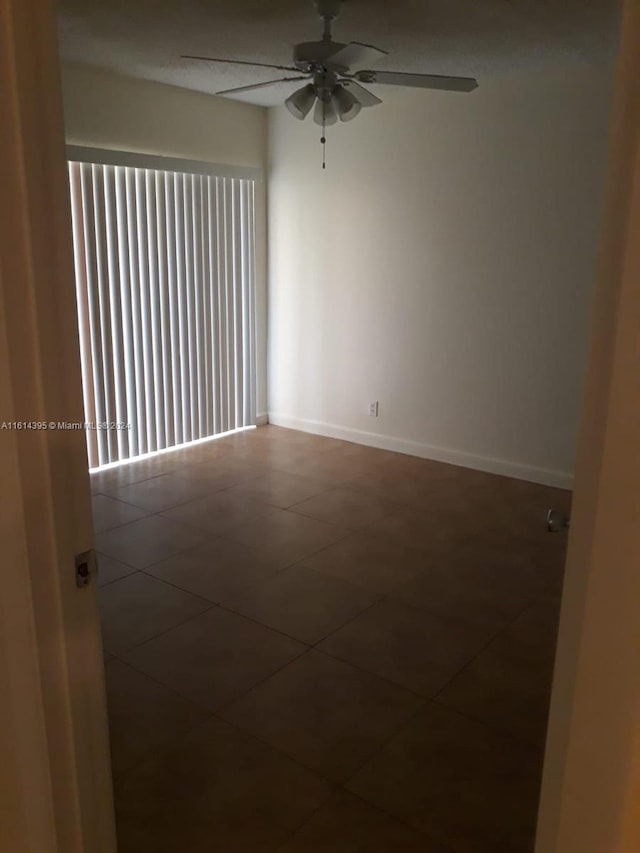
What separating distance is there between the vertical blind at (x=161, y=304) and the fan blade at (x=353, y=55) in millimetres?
2028

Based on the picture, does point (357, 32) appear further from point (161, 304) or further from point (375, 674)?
point (375, 674)

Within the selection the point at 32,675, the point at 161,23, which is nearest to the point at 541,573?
the point at 32,675

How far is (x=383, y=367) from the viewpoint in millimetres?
5320

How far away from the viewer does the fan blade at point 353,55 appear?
2.84 meters

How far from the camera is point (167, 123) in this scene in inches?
191

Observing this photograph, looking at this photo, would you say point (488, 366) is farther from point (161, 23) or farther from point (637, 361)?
point (637, 361)

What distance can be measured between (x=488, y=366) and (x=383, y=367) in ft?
2.75

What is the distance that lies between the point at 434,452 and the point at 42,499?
4.28m

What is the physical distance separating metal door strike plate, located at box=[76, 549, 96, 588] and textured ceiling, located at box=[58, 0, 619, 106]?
9.01ft

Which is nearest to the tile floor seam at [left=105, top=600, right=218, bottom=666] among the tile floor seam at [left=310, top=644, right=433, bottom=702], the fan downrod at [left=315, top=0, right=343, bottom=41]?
the tile floor seam at [left=310, top=644, right=433, bottom=702]

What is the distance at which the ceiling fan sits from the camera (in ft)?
9.71

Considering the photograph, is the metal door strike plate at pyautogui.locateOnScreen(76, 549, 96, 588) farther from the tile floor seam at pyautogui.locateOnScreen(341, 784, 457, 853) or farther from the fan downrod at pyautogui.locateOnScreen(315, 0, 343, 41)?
the fan downrod at pyautogui.locateOnScreen(315, 0, 343, 41)

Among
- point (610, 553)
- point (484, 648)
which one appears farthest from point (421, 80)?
point (610, 553)

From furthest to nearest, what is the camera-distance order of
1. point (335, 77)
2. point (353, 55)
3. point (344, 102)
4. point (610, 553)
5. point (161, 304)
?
point (161, 304), point (344, 102), point (335, 77), point (353, 55), point (610, 553)
